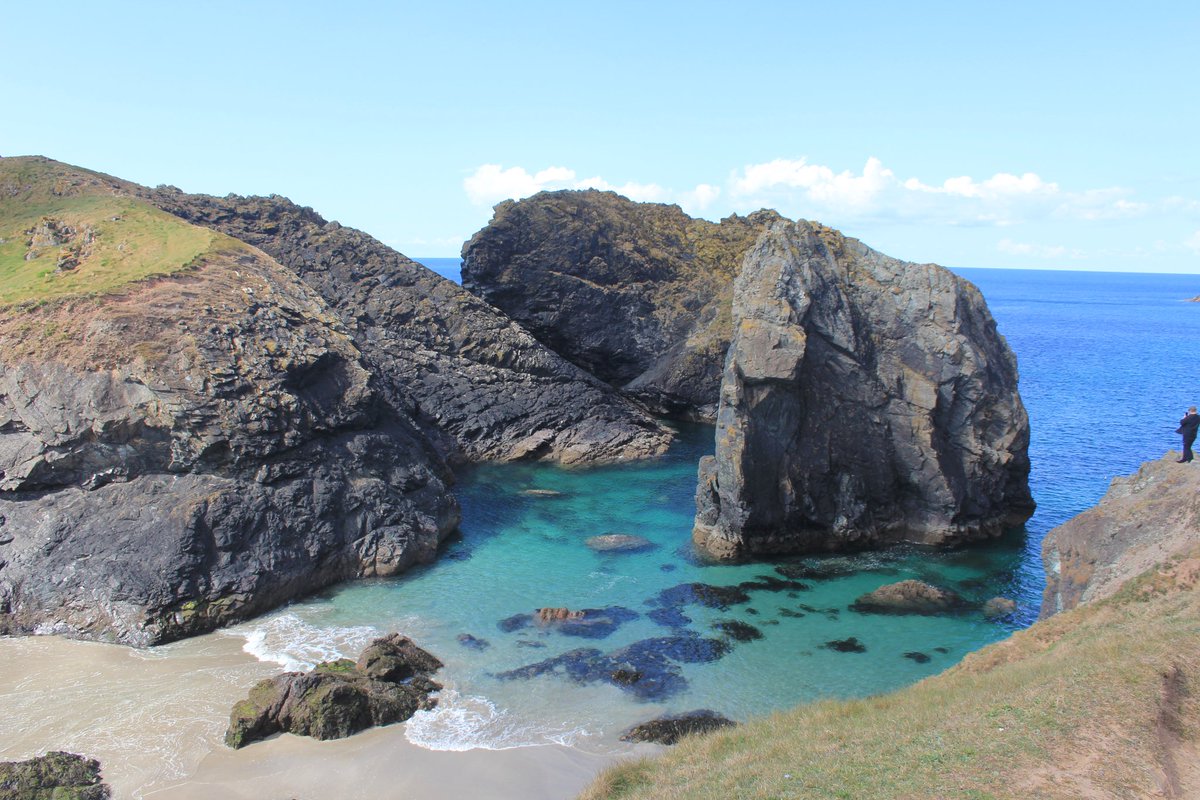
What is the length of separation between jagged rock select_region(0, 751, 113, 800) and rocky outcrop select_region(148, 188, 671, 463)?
3045 cm

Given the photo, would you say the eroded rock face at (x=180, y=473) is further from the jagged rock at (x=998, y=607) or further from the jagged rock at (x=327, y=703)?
the jagged rock at (x=998, y=607)

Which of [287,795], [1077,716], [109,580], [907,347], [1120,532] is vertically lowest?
[287,795]

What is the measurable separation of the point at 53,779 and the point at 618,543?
79.5 ft

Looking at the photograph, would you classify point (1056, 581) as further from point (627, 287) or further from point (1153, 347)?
point (1153, 347)

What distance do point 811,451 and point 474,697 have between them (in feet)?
68.1

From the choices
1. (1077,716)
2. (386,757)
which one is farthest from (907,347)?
(386,757)

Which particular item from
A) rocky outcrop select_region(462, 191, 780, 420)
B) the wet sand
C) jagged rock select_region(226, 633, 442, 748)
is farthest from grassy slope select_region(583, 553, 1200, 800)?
rocky outcrop select_region(462, 191, 780, 420)

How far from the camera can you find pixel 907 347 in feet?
131

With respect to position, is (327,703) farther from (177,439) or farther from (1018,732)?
(1018,732)

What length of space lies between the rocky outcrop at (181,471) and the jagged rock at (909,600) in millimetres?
19326

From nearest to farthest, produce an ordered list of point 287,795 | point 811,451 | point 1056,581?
point 287,795 < point 1056,581 < point 811,451

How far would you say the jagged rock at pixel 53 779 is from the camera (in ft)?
65.7

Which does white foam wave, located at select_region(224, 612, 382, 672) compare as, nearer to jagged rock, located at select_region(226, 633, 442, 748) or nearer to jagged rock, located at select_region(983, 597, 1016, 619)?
jagged rock, located at select_region(226, 633, 442, 748)

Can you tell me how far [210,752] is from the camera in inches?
871
